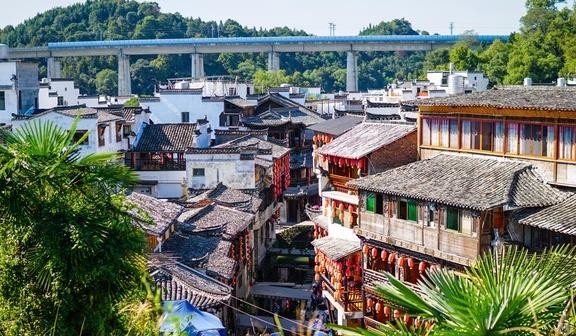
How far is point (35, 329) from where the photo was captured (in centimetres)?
1374

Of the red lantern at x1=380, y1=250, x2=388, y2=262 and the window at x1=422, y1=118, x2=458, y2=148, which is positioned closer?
the red lantern at x1=380, y1=250, x2=388, y2=262

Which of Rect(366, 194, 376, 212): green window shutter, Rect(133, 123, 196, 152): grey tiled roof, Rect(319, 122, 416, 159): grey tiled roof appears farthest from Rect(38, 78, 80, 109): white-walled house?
Rect(366, 194, 376, 212): green window shutter

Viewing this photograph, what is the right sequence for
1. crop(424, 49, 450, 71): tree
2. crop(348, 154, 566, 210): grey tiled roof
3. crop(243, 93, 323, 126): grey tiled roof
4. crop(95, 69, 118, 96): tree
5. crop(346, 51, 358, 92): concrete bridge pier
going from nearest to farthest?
crop(348, 154, 566, 210): grey tiled roof < crop(243, 93, 323, 126): grey tiled roof < crop(424, 49, 450, 71): tree < crop(95, 69, 118, 96): tree < crop(346, 51, 358, 92): concrete bridge pier

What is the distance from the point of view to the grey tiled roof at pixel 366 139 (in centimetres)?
3141

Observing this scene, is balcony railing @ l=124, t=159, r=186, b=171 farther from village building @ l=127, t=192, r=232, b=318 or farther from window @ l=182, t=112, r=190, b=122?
village building @ l=127, t=192, r=232, b=318

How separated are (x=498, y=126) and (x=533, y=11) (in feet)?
189

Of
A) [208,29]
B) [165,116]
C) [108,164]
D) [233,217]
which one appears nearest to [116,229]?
[108,164]

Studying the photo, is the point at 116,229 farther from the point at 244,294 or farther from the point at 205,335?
the point at 244,294

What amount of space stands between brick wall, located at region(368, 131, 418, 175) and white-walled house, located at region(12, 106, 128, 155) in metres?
17.6

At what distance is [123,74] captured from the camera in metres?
114

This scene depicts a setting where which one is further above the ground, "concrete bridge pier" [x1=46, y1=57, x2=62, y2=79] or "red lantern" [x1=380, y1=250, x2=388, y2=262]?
"concrete bridge pier" [x1=46, y1=57, x2=62, y2=79]

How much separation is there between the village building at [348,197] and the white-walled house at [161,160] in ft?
46.9

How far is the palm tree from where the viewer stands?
25.4ft

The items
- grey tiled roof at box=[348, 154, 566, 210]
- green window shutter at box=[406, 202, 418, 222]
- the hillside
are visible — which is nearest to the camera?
grey tiled roof at box=[348, 154, 566, 210]
